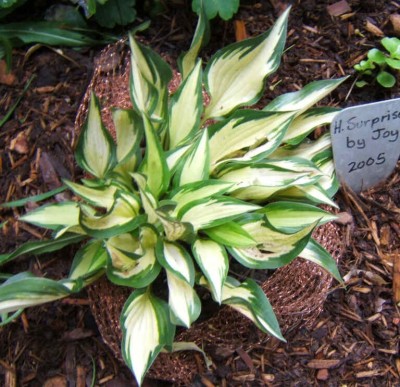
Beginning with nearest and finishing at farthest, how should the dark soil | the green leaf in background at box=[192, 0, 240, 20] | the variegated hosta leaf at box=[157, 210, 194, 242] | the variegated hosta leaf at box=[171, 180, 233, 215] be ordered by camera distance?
the variegated hosta leaf at box=[157, 210, 194, 242]
the variegated hosta leaf at box=[171, 180, 233, 215]
the dark soil
the green leaf in background at box=[192, 0, 240, 20]

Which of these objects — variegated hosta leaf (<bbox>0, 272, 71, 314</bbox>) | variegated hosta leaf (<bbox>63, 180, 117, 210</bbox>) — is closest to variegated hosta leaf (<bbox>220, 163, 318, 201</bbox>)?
variegated hosta leaf (<bbox>63, 180, 117, 210</bbox>)

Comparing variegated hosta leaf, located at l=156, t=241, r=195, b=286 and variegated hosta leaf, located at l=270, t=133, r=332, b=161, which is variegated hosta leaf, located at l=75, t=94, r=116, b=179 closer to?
variegated hosta leaf, located at l=156, t=241, r=195, b=286

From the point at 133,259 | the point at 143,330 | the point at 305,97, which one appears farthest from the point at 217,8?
the point at 143,330

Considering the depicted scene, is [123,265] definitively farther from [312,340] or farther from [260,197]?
[312,340]

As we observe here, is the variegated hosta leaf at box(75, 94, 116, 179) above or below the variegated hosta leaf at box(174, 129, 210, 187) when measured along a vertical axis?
above

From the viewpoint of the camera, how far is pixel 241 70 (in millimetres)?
1229

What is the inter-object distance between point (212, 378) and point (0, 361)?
1.44ft

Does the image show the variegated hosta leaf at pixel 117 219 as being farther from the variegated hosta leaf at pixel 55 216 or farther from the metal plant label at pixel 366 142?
the metal plant label at pixel 366 142

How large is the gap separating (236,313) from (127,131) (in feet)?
1.39

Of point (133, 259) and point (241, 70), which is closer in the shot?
point (133, 259)

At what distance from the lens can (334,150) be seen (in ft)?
4.03

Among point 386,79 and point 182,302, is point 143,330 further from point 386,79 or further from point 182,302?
point 386,79

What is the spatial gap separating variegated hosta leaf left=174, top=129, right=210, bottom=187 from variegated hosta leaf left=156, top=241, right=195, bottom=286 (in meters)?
0.14

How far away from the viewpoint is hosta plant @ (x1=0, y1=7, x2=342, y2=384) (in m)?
1.03
